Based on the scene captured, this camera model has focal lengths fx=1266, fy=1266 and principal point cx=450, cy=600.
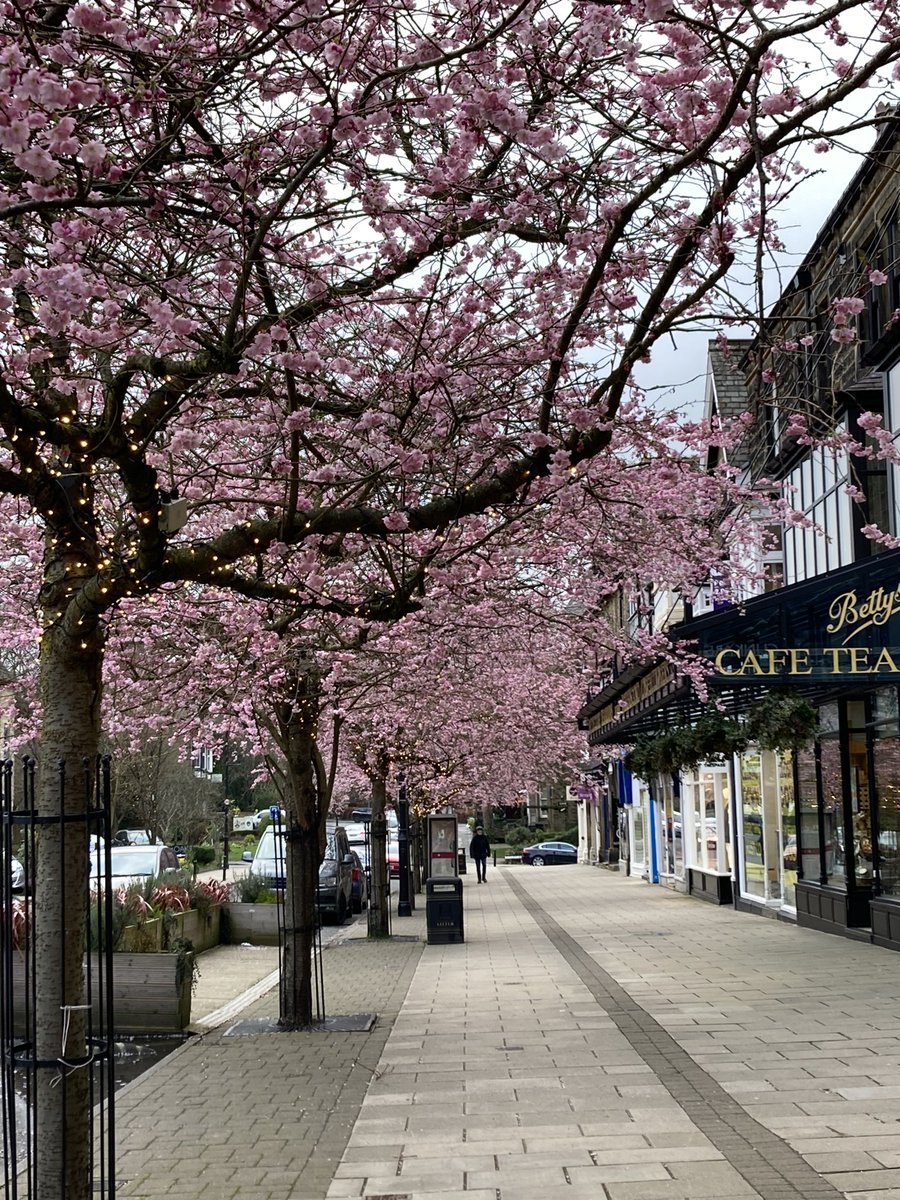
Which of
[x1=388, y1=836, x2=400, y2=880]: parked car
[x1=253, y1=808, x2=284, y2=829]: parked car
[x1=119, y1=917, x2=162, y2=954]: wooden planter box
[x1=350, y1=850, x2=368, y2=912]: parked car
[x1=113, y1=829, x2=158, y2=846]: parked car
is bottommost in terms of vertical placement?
[x1=253, y1=808, x2=284, y2=829]: parked car

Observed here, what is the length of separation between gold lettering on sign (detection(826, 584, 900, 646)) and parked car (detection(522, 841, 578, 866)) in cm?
4884

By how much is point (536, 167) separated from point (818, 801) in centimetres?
1409

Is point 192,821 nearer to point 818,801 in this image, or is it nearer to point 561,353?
point 818,801

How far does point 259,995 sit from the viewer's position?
49.8 ft

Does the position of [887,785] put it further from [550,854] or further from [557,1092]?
[550,854]

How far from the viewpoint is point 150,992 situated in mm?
12430

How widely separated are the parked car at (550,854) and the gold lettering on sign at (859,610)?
4884 cm

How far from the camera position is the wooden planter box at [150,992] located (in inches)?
487

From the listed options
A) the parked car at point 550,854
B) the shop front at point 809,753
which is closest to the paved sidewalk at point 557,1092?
the shop front at point 809,753

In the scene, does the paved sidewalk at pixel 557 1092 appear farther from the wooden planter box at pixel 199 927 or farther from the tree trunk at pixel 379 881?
the tree trunk at pixel 379 881

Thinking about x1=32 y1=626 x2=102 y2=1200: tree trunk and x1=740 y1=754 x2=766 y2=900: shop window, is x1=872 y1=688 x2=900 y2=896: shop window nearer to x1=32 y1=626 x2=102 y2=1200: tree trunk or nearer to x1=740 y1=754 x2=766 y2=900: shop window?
x1=740 y1=754 x2=766 y2=900: shop window

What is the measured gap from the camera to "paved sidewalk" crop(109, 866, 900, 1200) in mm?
6730

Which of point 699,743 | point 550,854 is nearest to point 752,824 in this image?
point 699,743

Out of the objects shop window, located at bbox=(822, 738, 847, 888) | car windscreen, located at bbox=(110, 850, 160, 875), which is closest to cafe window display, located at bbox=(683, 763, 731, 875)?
shop window, located at bbox=(822, 738, 847, 888)
